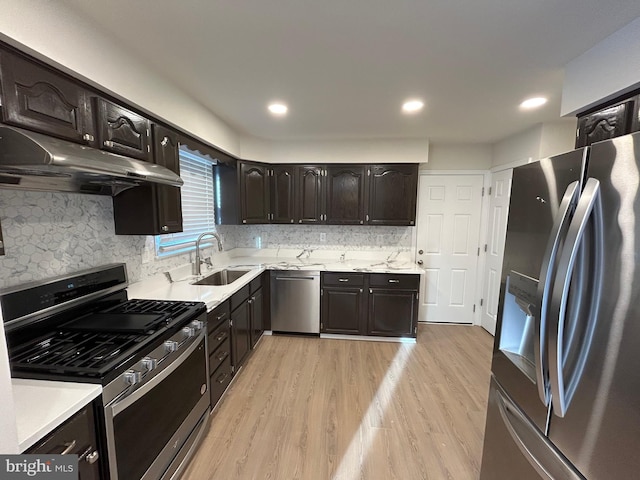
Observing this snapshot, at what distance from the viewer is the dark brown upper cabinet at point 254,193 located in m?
3.34

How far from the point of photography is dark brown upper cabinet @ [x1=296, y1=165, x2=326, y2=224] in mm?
3546

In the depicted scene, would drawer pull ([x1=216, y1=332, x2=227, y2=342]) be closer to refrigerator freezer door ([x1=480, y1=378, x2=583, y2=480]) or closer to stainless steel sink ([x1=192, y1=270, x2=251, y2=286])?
stainless steel sink ([x1=192, y1=270, x2=251, y2=286])

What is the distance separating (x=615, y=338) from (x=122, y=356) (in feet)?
Answer: 5.71

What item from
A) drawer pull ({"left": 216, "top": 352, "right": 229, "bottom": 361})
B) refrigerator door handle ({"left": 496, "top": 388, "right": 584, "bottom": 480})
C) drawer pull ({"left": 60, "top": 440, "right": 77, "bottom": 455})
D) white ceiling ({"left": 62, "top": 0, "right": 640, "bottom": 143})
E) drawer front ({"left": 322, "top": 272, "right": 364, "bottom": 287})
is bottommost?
drawer pull ({"left": 216, "top": 352, "right": 229, "bottom": 361})

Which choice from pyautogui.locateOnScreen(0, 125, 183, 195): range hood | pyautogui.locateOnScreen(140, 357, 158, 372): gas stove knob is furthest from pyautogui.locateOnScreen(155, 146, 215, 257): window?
pyautogui.locateOnScreen(140, 357, 158, 372): gas stove knob

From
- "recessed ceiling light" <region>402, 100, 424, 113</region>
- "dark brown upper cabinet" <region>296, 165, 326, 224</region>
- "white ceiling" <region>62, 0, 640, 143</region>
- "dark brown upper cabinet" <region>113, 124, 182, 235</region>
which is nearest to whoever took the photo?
"white ceiling" <region>62, 0, 640, 143</region>

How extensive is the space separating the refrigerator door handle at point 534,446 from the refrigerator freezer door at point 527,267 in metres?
0.05

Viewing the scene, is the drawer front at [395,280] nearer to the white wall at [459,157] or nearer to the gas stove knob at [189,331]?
the white wall at [459,157]

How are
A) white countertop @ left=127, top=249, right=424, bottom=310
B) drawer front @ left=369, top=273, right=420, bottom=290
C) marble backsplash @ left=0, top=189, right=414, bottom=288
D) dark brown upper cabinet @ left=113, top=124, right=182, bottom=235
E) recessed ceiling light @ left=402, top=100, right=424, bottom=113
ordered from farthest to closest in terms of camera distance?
drawer front @ left=369, top=273, right=420, bottom=290 → recessed ceiling light @ left=402, top=100, right=424, bottom=113 → white countertop @ left=127, top=249, right=424, bottom=310 → dark brown upper cabinet @ left=113, top=124, right=182, bottom=235 → marble backsplash @ left=0, top=189, right=414, bottom=288

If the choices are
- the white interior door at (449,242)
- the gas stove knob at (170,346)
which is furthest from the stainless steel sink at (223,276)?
the white interior door at (449,242)

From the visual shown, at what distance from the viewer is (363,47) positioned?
4.91ft

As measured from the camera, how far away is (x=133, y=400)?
1.21 meters

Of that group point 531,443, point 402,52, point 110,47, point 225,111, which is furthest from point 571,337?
point 225,111

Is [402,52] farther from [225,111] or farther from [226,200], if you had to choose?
[226,200]
